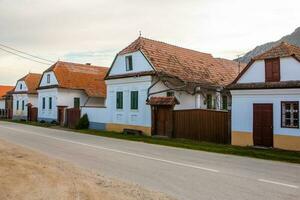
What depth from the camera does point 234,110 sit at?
21.6m

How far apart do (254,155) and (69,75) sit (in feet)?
104

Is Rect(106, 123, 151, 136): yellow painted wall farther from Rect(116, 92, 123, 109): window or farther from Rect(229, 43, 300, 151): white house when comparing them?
Rect(229, 43, 300, 151): white house

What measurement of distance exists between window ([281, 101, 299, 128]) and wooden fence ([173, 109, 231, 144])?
3.41m

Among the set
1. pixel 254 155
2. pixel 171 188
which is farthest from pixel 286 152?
pixel 171 188

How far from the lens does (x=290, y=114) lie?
19328mm

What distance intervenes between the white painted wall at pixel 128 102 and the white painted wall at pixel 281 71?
873 centimetres

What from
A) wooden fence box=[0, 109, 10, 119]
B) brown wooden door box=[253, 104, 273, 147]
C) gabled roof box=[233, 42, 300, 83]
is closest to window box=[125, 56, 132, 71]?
gabled roof box=[233, 42, 300, 83]

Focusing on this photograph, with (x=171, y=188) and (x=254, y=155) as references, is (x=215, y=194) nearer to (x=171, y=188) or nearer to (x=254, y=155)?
(x=171, y=188)

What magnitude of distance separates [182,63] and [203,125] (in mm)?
9507

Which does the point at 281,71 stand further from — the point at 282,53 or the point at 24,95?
the point at 24,95

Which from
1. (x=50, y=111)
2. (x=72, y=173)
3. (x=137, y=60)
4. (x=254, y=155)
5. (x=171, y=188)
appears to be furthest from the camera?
(x=50, y=111)

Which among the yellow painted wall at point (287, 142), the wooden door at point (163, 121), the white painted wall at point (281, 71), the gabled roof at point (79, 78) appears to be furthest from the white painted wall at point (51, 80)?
the yellow painted wall at point (287, 142)

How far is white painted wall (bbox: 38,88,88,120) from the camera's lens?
43.0 m

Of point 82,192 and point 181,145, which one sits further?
point 181,145
